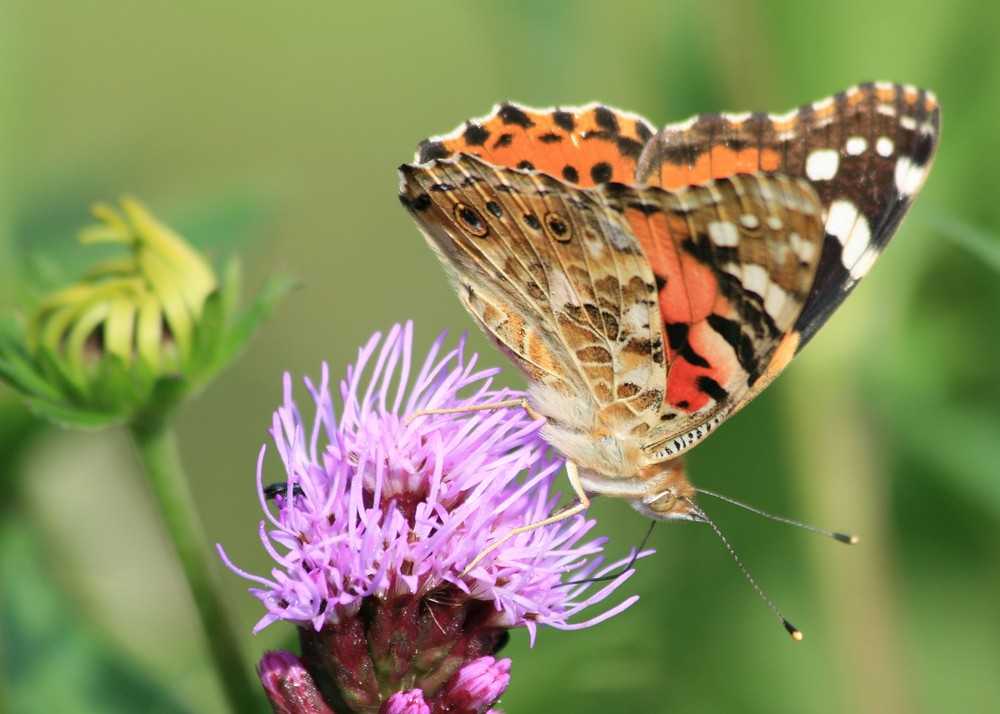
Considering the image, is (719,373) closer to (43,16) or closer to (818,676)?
(818,676)

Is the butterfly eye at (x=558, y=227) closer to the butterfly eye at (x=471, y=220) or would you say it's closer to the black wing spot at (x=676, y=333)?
Answer: the butterfly eye at (x=471, y=220)

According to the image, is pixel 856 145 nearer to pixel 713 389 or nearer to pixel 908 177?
pixel 908 177

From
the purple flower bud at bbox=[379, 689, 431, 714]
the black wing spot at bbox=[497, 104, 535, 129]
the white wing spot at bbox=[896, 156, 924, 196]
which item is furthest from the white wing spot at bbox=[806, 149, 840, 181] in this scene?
the purple flower bud at bbox=[379, 689, 431, 714]

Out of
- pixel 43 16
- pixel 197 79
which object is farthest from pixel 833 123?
pixel 43 16

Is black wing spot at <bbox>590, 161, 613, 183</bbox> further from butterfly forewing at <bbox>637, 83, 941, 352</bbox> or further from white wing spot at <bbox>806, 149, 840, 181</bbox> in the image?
white wing spot at <bbox>806, 149, 840, 181</bbox>

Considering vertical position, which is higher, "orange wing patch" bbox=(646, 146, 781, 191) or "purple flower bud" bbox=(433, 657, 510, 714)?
"orange wing patch" bbox=(646, 146, 781, 191)

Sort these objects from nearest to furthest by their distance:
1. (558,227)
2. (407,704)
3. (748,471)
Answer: (407,704) < (558,227) < (748,471)

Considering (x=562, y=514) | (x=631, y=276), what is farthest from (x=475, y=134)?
(x=562, y=514)
